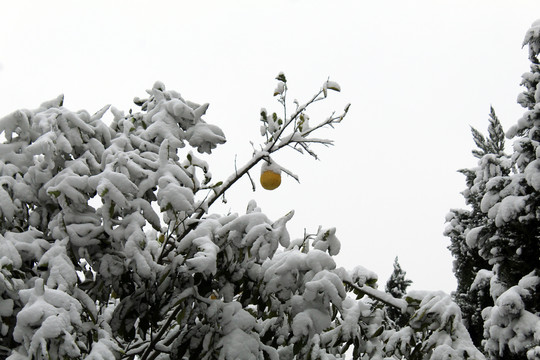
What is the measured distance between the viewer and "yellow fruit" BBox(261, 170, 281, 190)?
135 inches

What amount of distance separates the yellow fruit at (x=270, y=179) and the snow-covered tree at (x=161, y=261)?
1.65 ft

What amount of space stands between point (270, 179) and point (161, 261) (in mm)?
881

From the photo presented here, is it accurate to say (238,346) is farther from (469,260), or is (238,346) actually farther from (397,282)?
(397,282)

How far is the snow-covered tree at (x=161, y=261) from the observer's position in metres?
2.50

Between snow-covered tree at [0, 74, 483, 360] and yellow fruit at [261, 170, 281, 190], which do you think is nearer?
snow-covered tree at [0, 74, 483, 360]

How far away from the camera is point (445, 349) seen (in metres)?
2.65

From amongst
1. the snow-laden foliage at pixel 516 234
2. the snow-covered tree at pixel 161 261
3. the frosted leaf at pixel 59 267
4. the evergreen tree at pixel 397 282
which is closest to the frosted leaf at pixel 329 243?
the snow-covered tree at pixel 161 261

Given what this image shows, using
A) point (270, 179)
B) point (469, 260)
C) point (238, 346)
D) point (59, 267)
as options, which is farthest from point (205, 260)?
point (469, 260)

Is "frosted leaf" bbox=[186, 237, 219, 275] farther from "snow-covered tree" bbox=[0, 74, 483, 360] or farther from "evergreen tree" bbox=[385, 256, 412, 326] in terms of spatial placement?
"evergreen tree" bbox=[385, 256, 412, 326]

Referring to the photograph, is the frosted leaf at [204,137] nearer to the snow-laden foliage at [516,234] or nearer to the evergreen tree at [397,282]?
the snow-laden foliage at [516,234]

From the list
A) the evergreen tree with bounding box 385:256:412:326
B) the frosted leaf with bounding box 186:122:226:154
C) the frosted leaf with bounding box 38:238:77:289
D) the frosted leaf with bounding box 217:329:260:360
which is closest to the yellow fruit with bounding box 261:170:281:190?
the frosted leaf with bounding box 186:122:226:154

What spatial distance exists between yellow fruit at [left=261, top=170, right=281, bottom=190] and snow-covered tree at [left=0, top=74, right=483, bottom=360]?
503mm

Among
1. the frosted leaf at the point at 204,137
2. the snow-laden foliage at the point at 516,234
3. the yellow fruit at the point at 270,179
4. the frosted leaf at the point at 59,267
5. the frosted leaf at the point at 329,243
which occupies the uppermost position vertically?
the snow-laden foliage at the point at 516,234

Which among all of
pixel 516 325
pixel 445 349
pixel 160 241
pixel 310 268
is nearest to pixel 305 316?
pixel 310 268
